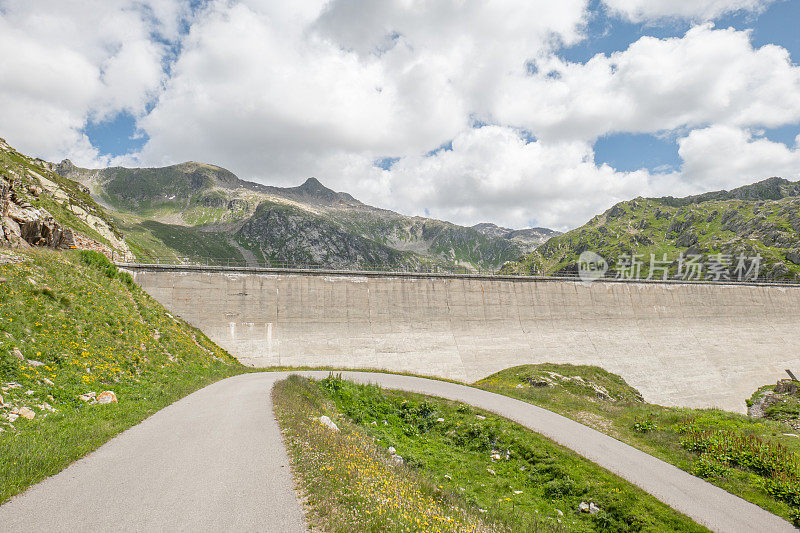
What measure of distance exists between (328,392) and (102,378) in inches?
427

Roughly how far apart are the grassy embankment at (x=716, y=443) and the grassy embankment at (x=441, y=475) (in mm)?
4575

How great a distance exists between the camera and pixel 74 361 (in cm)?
1570

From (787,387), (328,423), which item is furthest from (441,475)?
(787,387)

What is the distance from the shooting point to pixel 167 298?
39.1m

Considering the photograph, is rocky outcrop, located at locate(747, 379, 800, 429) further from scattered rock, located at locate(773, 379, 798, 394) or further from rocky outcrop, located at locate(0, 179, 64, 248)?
rocky outcrop, located at locate(0, 179, 64, 248)

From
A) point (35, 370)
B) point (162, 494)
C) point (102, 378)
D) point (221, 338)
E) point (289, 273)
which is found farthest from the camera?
point (289, 273)

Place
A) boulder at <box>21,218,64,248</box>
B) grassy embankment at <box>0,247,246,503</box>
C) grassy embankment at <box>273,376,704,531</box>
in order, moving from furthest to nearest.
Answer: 1. boulder at <box>21,218,64,248</box>
2. grassy embankment at <box>0,247,246,503</box>
3. grassy embankment at <box>273,376,704,531</box>

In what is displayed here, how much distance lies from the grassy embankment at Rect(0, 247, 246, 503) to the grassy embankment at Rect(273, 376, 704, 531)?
18.7 feet

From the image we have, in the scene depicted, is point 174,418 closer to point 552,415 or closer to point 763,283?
point 552,415

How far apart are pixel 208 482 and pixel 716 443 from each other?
19.6 metres

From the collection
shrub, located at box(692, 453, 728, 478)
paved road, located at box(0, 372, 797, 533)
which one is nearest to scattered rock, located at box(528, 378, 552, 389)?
paved road, located at box(0, 372, 797, 533)

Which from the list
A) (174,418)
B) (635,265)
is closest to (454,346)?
(174,418)

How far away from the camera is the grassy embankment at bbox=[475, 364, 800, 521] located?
12445mm

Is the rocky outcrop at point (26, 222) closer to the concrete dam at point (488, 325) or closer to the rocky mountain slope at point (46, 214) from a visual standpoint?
the rocky mountain slope at point (46, 214)
